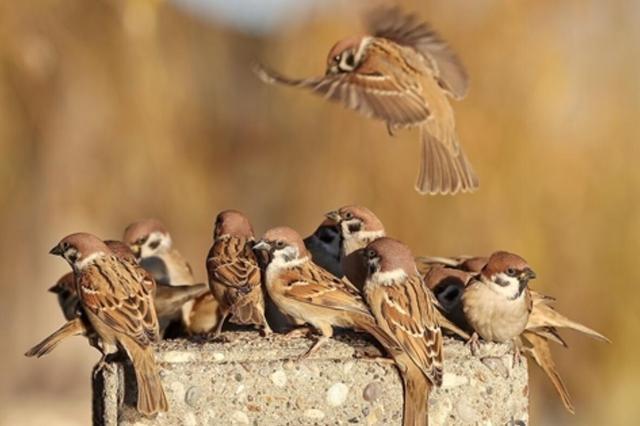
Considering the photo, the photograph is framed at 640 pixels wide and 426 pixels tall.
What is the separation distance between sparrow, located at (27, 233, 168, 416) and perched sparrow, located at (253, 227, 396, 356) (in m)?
0.40

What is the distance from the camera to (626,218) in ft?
27.7

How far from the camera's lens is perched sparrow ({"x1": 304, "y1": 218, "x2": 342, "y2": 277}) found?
4.89m

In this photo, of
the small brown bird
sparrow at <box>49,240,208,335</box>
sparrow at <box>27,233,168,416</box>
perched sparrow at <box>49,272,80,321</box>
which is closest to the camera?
sparrow at <box>27,233,168,416</box>

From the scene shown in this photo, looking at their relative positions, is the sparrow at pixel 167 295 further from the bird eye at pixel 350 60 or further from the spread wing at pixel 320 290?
the bird eye at pixel 350 60

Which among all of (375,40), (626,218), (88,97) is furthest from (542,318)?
(88,97)

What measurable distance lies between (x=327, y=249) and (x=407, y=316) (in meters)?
0.97

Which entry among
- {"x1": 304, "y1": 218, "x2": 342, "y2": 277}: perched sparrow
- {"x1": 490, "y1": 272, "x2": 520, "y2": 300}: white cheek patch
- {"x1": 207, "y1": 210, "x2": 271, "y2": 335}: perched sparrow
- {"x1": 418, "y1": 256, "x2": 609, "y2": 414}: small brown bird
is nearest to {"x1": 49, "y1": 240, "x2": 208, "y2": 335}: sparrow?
{"x1": 207, "y1": 210, "x2": 271, "y2": 335}: perched sparrow

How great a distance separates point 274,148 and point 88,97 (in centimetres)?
149

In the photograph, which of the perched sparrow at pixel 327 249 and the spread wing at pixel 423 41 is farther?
the spread wing at pixel 423 41

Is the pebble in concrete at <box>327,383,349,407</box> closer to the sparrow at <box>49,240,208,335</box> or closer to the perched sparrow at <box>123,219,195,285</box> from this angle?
the sparrow at <box>49,240,208,335</box>

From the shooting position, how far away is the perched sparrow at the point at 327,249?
16.0 feet

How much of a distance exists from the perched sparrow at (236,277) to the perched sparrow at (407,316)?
1.17 feet

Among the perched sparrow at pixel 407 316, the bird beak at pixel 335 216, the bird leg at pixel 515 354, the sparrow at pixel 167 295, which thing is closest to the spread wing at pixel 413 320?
the perched sparrow at pixel 407 316

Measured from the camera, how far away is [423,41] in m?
5.86
